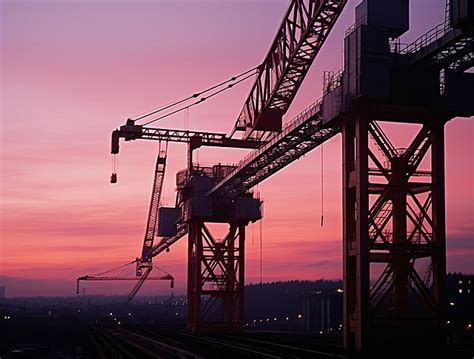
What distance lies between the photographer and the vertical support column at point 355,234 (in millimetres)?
33062

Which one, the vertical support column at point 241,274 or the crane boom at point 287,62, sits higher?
the crane boom at point 287,62

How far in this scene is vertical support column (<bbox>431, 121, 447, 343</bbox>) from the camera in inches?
1355

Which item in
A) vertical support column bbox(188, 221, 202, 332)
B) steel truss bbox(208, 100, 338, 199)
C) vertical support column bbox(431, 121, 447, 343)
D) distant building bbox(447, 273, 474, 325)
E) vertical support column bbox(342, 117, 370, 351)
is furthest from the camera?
distant building bbox(447, 273, 474, 325)

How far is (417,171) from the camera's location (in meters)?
36.1

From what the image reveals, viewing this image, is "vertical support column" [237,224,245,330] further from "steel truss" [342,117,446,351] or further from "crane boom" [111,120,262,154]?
"steel truss" [342,117,446,351]

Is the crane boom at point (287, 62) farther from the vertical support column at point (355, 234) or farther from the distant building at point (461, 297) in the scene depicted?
the distant building at point (461, 297)

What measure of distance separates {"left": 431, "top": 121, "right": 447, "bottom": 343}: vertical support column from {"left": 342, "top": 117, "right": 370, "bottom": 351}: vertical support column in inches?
148

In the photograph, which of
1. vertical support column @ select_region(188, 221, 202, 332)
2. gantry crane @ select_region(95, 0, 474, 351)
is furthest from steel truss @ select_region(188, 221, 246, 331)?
gantry crane @ select_region(95, 0, 474, 351)

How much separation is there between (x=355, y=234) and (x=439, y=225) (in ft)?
13.8

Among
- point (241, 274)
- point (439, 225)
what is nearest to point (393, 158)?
point (439, 225)

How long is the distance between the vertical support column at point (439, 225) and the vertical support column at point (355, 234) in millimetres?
3764

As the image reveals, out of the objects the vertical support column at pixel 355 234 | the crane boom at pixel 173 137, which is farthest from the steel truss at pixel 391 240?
the crane boom at pixel 173 137

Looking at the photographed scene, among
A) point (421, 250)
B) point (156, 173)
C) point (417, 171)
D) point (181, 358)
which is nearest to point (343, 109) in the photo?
point (417, 171)

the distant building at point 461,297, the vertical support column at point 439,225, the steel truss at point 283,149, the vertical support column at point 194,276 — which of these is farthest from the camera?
the distant building at point 461,297
